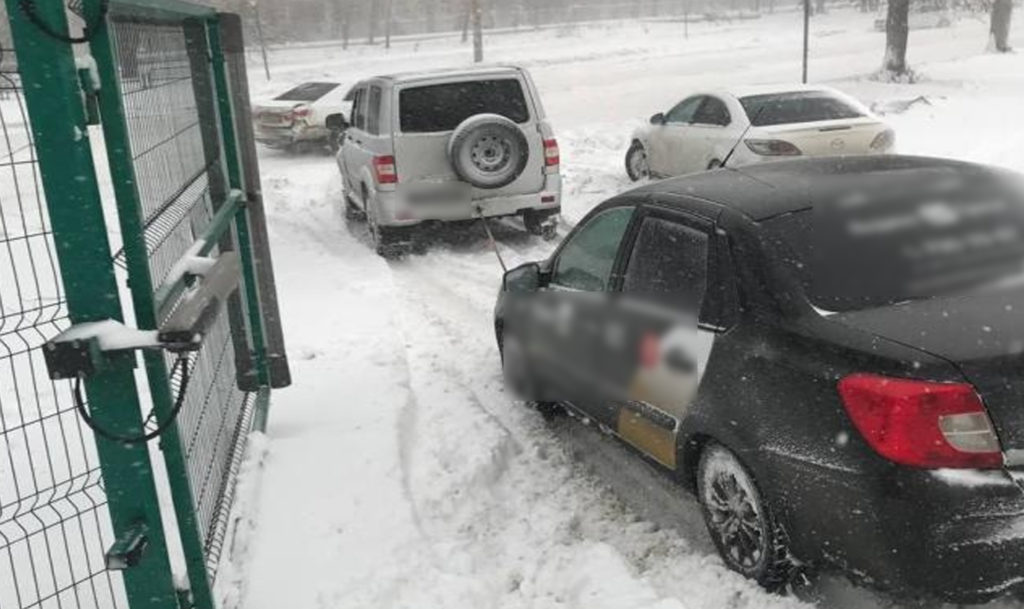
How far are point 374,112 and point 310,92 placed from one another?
417 inches

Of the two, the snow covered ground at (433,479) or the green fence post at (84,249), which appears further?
the snow covered ground at (433,479)

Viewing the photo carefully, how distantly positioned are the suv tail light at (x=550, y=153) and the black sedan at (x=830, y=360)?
543 cm

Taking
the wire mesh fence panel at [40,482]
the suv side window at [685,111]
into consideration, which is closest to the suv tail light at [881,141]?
the suv side window at [685,111]

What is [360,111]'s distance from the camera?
37.6 ft

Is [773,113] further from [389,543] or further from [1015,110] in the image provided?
[1015,110]

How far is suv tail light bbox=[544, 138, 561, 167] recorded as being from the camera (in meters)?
10.2

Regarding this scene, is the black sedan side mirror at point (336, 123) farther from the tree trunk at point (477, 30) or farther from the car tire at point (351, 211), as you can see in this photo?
the tree trunk at point (477, 30)

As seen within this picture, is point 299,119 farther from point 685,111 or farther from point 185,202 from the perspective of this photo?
point 185,202

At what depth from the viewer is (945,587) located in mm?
3010

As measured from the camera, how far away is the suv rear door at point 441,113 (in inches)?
389

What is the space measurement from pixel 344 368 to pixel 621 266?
2.82 metres

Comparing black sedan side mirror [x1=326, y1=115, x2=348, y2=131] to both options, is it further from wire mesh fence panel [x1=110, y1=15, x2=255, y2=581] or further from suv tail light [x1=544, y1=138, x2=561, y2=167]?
wire mesh fence panel [x1=110, y1=15, x2=255, y2=581]

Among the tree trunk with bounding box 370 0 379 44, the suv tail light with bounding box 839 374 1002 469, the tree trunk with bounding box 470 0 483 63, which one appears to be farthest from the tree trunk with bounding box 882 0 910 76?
the tree trunk with bounding box 370 0 379 44

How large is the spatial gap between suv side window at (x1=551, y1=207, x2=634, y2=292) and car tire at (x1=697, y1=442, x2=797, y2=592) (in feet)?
3.97
